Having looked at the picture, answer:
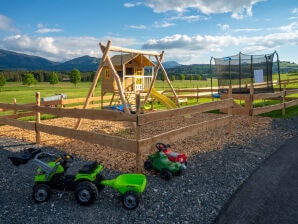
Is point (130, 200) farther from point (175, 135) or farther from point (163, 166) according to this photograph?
point (175, 135)

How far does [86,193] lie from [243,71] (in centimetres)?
→ 1341

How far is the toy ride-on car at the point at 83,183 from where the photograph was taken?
4504mm

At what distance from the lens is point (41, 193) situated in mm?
4707

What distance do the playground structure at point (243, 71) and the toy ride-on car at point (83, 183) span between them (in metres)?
11.7

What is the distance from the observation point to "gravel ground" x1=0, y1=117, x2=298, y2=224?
423 cm

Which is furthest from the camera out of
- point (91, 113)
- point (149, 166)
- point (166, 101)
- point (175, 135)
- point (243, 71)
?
point (243, 71)

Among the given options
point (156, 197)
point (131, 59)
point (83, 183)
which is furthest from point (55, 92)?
point (156, 197)

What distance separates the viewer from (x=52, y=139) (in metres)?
9.48

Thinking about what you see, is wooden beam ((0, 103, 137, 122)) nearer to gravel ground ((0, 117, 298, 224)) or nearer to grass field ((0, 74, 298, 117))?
gravel ground ((0, 117, 298, 224))

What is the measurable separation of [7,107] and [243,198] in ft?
28.4

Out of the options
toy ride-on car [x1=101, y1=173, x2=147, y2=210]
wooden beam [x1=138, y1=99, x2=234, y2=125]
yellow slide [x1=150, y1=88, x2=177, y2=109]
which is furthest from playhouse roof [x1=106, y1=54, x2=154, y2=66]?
toy ride-on car [x1=101, y1=173, x2=147, y2=210]

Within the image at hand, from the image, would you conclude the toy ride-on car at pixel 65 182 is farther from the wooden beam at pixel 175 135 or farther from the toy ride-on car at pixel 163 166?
the toy ride-on car at pixel 163 166

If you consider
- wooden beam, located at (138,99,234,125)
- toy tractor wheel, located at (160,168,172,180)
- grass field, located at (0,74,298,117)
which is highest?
grass field, located at (0,74,298,117)

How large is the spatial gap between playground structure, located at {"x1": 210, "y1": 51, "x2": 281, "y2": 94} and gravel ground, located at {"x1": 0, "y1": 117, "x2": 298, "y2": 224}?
8.81 meters
